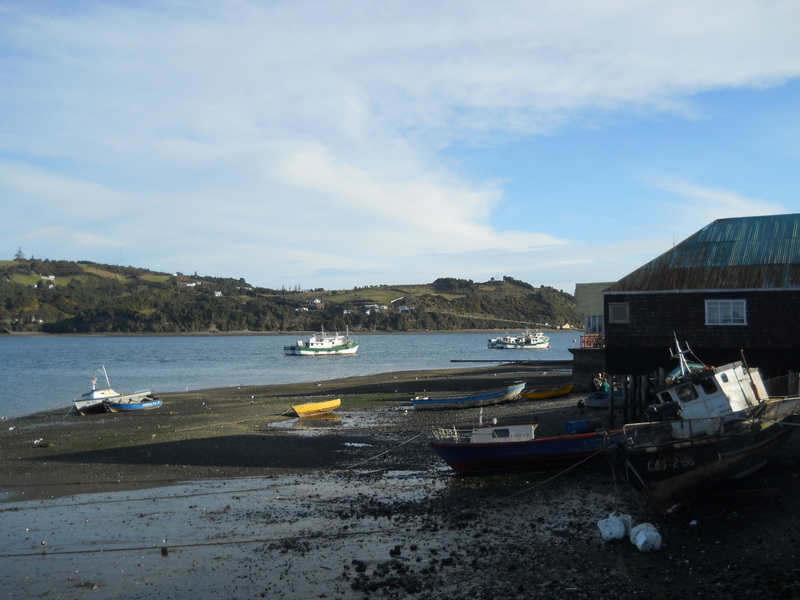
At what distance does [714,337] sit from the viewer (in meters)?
27.9

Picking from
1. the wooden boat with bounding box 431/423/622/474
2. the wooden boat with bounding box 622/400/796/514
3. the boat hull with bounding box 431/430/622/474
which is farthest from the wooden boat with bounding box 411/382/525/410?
the wooden boat with bounding box 622/400/796/514

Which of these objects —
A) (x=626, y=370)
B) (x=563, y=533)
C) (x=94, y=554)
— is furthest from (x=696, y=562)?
(x=626, y=370)

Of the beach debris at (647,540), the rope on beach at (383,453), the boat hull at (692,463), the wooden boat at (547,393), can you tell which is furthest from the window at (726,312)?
the wooden boat at (547,393)

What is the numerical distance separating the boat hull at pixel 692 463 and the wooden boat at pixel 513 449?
3.26 metres

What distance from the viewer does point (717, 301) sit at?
27781 millimetres

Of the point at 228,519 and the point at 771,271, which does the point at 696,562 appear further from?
the point at 771,271

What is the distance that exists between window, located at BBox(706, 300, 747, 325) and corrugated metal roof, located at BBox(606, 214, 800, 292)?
0.63 meters

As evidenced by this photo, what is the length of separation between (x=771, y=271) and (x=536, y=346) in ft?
427

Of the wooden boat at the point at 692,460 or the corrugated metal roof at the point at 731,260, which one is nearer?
the wooden boat at the point at 692,460

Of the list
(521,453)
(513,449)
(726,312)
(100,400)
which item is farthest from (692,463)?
(100,400)

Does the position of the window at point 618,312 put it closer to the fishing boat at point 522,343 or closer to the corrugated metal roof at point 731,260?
the corrugated metal roof at point 731,260

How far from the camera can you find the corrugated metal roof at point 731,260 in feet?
90.1

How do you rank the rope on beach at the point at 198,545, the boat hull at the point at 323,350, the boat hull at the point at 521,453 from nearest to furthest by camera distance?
the rope on beach at the point at 198,545 < the boat hull at the point at 521,453 < the boat hull at the point at 323,350

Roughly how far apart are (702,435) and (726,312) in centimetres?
904
